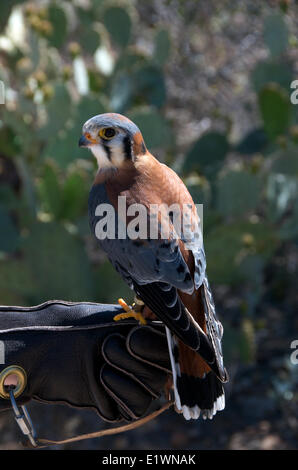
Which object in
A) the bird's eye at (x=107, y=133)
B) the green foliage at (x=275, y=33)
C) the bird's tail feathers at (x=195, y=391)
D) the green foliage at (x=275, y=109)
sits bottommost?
the bird's tail feathers at (x=195, y=391)

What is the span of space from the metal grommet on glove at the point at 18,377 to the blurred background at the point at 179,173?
172cm

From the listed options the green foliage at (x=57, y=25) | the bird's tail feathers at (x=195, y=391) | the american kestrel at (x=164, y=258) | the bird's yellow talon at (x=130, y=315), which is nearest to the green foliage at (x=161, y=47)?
the green foliage at (x=57, y=25)

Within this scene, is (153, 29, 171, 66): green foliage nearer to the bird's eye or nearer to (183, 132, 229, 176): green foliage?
(183, 132, 229, 176): green foliage

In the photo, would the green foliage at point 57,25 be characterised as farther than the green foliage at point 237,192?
Yes

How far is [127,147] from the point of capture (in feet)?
8.43

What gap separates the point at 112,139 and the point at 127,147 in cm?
6

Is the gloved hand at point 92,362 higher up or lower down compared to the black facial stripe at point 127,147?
lower down

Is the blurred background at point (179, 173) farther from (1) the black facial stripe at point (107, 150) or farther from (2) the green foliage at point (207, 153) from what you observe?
(1) the black facial stripe at point (107, 150)

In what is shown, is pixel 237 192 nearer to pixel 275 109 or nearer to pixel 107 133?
pixel 275 109

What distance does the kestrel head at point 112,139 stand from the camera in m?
2.53

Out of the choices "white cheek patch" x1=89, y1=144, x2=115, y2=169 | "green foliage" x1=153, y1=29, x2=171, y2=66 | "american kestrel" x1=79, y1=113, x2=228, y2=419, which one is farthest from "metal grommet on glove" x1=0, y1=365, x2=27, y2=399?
"green foliage" x1=153, y1=29, x2=171, y2=66

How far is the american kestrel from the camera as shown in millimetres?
2285

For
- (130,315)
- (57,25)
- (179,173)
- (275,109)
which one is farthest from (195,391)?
(57,25)

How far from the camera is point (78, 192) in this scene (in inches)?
161
